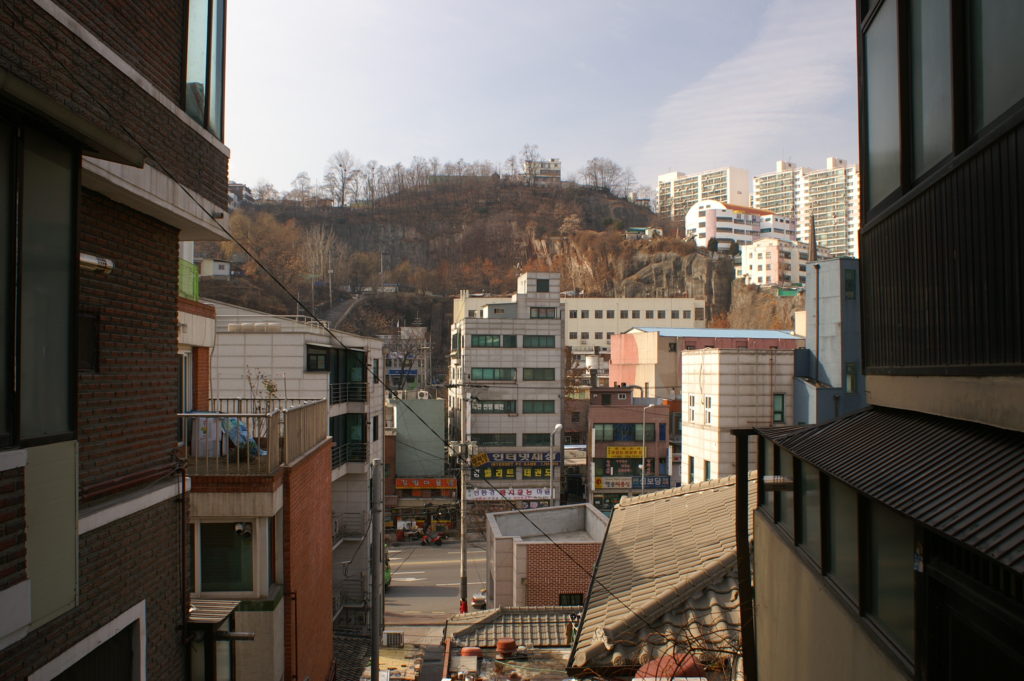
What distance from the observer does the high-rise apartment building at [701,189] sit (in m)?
162

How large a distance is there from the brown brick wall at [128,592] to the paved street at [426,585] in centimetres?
1659

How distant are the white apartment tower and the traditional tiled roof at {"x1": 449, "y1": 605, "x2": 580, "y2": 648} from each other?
14132 cm

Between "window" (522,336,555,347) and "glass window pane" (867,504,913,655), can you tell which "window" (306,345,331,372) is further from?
"glass window pane" (867,504,913,655)

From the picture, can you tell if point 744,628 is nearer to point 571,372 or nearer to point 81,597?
point 81,597

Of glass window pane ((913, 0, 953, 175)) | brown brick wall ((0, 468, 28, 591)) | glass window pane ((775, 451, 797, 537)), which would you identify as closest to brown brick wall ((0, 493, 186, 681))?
brown brick wall ((0, 468, 28, 591))

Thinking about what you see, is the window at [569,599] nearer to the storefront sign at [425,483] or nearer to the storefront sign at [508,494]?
the storefront sign at [508,494]

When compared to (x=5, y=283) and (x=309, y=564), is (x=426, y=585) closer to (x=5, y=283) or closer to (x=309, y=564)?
(x=309, y=564)

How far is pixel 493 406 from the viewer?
1716 inches

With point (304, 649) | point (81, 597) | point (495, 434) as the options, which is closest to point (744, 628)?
point (81, 597)

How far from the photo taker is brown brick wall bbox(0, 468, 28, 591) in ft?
11.7

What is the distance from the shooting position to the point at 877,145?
17.0 feet

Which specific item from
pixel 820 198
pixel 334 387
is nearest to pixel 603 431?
pixel 334 387

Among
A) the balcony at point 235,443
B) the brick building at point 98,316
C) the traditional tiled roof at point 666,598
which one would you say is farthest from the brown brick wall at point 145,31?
the traditional tiled roof at point 666,598

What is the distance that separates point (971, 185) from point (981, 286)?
47cm
